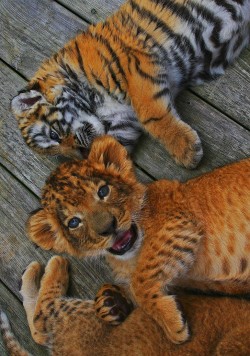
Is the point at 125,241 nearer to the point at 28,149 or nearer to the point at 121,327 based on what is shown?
the point at 121,327

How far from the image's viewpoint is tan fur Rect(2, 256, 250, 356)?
2594 mm

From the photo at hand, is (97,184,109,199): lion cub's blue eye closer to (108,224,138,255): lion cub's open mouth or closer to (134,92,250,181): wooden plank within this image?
(108,224,138,255): lion cub's open mouth

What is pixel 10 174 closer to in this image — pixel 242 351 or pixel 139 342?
pixel 139 342

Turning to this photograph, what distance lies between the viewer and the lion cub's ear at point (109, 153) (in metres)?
2.70

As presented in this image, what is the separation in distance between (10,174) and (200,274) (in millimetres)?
1434

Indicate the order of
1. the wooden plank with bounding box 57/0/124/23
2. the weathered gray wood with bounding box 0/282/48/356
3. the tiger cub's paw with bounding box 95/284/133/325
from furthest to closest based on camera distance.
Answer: the wooden plank with bounding box 57/0/124/23, the weathered gray wood with bounding box 0/282/48/356, the tiger cub's paw with bounding box 95/284/133/325

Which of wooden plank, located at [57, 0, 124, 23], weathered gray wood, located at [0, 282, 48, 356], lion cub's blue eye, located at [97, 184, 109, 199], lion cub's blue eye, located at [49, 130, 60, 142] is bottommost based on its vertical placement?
weathered gray wood, located at [0, 282, 48, 356]

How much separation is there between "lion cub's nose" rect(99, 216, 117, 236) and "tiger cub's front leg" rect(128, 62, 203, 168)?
69cm

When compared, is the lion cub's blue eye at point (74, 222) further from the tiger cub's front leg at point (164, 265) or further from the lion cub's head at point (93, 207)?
the tiger cub's front leg at point (164, 265)

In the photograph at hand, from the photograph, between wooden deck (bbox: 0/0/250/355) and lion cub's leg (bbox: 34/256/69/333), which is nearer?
lion cub's leg (bbox: 34/256/69/333)

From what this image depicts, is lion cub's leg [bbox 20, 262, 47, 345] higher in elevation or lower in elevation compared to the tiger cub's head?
lower

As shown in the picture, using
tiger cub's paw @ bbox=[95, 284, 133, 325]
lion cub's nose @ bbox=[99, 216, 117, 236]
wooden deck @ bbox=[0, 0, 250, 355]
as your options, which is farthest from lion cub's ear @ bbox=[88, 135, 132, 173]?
tiger cub's paw @ bbox=[95, 284, 133, 325]

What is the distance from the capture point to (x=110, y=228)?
261cm

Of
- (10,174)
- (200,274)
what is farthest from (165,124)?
(10,174)
